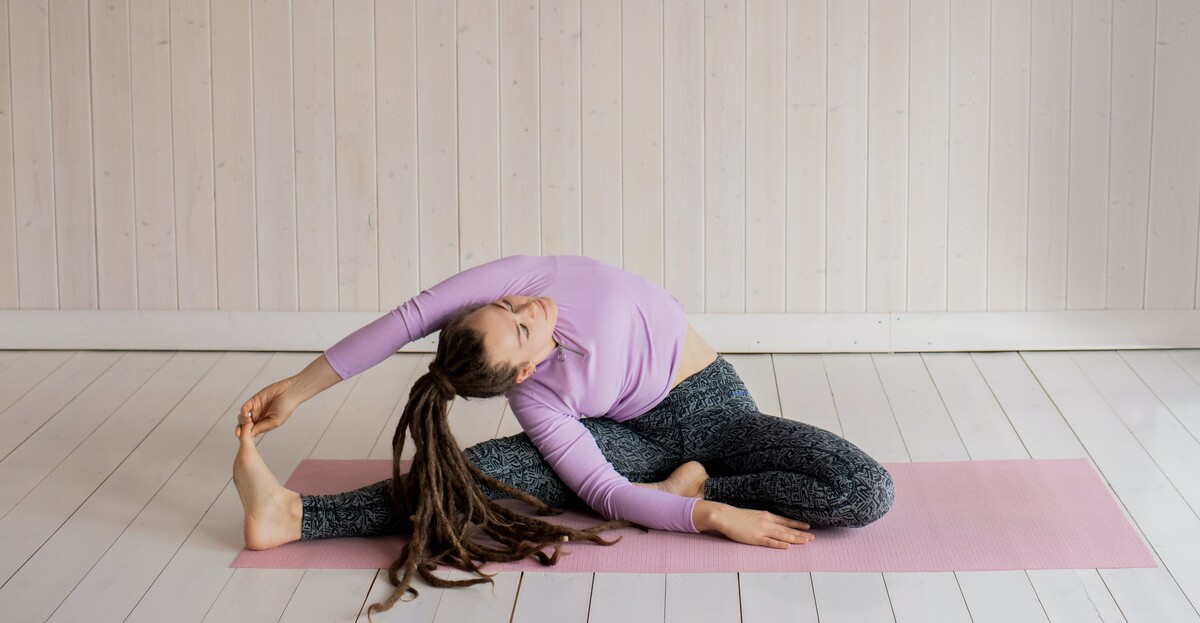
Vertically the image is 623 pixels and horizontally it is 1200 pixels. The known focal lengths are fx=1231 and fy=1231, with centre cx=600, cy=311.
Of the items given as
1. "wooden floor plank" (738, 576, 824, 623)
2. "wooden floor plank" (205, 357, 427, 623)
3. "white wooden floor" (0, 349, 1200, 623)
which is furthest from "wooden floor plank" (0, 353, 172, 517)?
"wooden floor plank" (738, 576, 824, 623)

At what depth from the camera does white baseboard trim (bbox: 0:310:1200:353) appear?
12.5ft

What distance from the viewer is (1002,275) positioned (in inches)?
149

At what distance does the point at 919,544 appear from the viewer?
7.85 feet

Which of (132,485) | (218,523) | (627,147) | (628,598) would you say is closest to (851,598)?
(628,598)

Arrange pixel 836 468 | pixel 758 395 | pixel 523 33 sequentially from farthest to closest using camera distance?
pixel 523 33 < pixel 758 395 < pixel 836 468

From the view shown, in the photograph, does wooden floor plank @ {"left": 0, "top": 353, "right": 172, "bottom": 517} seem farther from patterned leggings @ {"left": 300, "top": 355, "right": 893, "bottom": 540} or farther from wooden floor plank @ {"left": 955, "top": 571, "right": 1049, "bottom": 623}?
wooden floor plank @ {"left": 955, "top": 571, "right": 1049, "bottom": 623}

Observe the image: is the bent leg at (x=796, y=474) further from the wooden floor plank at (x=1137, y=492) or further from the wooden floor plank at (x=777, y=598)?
the wooden floor plank at (x=1137, y=492)

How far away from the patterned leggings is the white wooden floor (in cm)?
16

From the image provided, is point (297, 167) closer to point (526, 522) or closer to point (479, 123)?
point (479, 123)

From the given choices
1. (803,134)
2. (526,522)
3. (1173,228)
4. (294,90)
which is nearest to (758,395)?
(803,134)

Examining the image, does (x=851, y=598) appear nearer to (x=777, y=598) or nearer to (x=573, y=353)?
(x=777, y=598)

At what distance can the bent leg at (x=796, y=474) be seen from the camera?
2.38 m

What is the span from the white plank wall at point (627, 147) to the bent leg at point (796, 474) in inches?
50.0

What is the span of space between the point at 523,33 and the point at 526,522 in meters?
1.78
